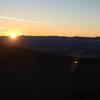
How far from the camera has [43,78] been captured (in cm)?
3153

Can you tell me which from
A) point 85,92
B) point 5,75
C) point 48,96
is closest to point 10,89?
point 48,96

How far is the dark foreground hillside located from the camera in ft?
75.6

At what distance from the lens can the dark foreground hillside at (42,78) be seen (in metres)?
23.1

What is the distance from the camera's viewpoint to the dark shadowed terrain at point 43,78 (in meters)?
22.9

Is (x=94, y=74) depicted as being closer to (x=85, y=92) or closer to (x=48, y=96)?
(x=48, y=96)

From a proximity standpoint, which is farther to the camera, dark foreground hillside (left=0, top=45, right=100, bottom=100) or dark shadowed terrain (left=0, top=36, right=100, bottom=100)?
dark foreground hillside (left=0, top=45, right=100, bottom=100)

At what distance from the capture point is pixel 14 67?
35.6 m

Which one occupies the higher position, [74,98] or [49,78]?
[49,78]

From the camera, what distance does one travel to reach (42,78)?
1238 inches

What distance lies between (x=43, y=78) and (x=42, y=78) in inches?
4.8

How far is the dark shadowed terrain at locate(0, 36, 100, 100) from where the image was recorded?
22.9 meters

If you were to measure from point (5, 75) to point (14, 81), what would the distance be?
2657mm

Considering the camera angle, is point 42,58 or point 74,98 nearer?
point 74,98

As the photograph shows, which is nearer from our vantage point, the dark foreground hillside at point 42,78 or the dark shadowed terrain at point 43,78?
the dark shadowed terrain at point 43,78
